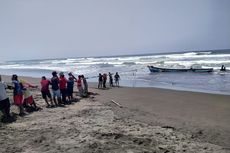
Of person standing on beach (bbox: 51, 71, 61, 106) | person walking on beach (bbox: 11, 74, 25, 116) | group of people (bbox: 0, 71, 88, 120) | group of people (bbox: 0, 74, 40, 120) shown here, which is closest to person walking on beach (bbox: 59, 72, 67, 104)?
group of people (bbox: 0, 71, 88, 120)

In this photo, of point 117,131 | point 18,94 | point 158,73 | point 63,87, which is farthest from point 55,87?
point 158,73

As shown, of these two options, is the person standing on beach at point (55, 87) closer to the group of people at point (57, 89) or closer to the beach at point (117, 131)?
the group of people at point (57, 89)

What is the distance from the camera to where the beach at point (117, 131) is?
6945 mm

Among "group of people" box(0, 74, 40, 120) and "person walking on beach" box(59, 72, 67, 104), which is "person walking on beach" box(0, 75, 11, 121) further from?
"person walking on beach" box(59, 72, 67, 104)

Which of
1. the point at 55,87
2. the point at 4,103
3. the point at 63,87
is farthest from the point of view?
the point at 63,87

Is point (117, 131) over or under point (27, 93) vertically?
under

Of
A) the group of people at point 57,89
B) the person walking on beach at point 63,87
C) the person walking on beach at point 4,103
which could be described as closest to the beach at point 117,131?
the person walking on beach at point 4,103

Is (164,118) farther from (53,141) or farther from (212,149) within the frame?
(53,141)

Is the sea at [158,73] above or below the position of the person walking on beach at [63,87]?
below

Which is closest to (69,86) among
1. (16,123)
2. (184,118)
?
(16,123)

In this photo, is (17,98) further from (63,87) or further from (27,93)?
(63,87)

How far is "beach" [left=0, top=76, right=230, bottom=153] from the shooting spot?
695 cm

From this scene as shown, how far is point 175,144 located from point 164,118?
11.7ft

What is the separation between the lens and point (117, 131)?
8266 mm
